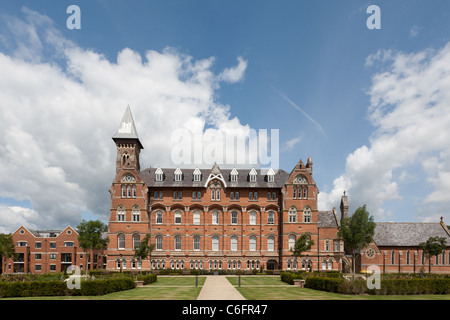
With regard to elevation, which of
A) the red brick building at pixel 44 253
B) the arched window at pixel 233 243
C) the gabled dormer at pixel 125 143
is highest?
the gabled dormer at pixel 125 143

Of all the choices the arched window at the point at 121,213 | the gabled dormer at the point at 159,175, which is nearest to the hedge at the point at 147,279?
the arched window at the point at 121,213

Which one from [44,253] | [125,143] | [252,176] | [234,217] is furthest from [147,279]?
[44,253]

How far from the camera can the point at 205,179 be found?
214 feet

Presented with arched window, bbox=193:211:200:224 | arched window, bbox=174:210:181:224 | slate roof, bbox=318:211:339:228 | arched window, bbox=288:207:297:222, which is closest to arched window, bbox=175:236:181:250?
arched window, bbox=174:210:181:224

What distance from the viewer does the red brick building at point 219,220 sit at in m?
60.8

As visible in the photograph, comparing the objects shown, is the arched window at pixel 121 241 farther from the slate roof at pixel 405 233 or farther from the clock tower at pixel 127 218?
the slate roof at pixel 405 233

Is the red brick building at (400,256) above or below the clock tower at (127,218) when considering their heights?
below

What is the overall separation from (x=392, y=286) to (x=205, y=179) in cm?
4209

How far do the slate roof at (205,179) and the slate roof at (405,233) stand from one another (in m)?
21.5

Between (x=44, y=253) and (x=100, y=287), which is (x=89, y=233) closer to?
(x=44, y=253)

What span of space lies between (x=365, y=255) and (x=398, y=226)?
10515 mm

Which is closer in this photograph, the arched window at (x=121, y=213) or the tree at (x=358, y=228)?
the tree at (x=358, y=228)

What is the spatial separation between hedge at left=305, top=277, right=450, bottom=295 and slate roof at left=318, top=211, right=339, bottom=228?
33082 millimetres

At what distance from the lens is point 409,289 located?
92.3ft
